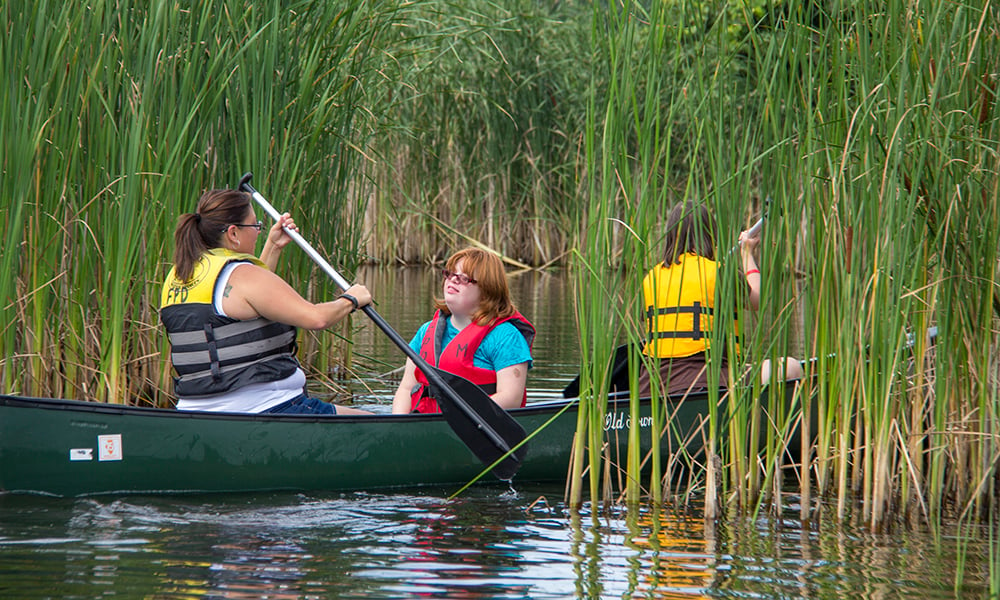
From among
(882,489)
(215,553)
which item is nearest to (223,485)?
(215,553)

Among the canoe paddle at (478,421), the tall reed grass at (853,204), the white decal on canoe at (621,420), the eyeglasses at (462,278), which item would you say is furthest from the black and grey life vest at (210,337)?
the tall reed grass at (853,204)

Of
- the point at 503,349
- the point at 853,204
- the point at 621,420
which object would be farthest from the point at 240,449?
the point at 853,204

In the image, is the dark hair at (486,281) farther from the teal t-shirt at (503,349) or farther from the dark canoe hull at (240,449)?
the dark canoe hull at (240,449)

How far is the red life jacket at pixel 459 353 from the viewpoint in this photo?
205 inches

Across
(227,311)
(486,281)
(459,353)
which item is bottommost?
(459,353)

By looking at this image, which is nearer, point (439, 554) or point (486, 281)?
point (439, 554)

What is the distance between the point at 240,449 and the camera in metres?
4.68

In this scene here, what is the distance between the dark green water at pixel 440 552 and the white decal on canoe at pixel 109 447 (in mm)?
160

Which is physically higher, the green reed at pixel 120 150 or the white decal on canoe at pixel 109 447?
the green reed at pixel 120 150

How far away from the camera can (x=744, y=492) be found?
13.5 ft

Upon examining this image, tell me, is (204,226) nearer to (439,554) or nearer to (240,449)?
(240,449)

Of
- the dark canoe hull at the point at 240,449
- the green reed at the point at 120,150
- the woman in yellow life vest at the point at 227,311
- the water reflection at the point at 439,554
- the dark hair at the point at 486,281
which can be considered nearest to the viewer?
the water reflection at the point at 439,554

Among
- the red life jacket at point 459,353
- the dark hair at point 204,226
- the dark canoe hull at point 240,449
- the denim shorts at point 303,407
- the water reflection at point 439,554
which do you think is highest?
the dark hair at point 204,226

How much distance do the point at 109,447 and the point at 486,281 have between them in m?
1.63
